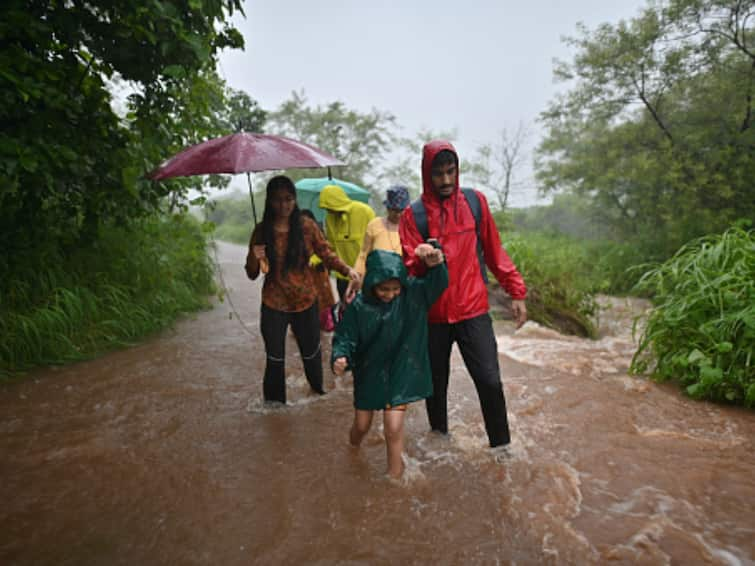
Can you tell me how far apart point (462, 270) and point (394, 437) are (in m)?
1.06

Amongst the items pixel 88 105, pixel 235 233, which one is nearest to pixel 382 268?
pixel 88 105

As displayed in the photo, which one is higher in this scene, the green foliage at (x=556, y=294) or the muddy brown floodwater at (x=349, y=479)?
the green foliage at (x=556, y=294)

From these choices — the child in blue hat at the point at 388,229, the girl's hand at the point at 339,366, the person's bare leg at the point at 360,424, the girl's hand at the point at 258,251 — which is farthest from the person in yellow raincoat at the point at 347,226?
the girl's hand at the point at 339,366

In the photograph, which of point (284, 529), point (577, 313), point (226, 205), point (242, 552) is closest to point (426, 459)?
point (284, 529)

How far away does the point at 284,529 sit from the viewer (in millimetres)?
2363

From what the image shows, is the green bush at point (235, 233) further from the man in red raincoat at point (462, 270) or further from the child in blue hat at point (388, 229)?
the man in red raincoat at point (462, 270)

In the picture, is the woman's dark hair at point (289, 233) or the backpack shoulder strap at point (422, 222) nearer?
the backpack shoulder strap at point (422, 222)

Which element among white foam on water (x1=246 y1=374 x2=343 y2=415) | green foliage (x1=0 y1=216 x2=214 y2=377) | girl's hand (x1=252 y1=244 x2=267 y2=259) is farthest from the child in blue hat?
green foliage (x1=0 y1=216 x2=214 y2=377)

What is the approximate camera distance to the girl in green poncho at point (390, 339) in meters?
2.55

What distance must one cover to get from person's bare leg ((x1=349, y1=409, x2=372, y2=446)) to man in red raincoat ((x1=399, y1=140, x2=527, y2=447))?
573mm

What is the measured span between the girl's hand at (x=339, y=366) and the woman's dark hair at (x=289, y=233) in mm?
1232

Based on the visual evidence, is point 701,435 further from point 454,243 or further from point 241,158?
point 241,158

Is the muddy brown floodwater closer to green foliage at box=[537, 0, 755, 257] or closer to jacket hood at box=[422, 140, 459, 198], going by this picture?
jacket hood at box=[422, 140, 459, 198]

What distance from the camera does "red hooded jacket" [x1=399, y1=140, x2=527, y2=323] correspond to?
2725 mm
